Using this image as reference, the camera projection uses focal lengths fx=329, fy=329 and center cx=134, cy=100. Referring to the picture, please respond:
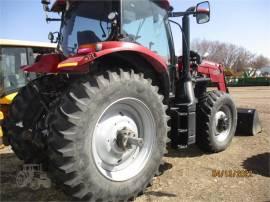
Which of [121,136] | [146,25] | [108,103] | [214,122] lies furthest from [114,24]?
[214,122]

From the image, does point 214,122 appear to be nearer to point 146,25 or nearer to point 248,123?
point 248,123

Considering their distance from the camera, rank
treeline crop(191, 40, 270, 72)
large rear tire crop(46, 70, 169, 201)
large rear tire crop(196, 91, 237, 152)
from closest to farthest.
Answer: large rear tire crop(46, 70, 169, 201) → large rear tire crop(196, 91, 237, 152) → treeline crop(191, 40, 270, 72)

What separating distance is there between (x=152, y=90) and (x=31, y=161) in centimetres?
181

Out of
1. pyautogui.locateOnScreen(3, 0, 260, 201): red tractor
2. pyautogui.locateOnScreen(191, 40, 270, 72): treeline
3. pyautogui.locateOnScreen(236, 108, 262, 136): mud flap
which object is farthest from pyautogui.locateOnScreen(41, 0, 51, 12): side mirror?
pyautogui.locateOnScreen(191, 40, 270, 72): treeline

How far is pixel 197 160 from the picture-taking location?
488 centimetres

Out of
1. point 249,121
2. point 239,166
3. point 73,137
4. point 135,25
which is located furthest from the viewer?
point 249,121

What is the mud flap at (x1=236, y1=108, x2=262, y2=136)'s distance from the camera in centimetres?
641

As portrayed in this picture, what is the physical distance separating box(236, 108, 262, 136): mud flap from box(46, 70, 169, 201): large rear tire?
3272 mm

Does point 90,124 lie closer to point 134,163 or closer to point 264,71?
point 134,163

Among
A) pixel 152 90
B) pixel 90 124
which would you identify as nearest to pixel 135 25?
pixel 152 90

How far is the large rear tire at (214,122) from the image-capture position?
5.10 meters

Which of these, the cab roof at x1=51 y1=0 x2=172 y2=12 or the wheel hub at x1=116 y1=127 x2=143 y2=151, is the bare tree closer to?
the cab roof at x1=51 y1=0 x2=172 y2=12
